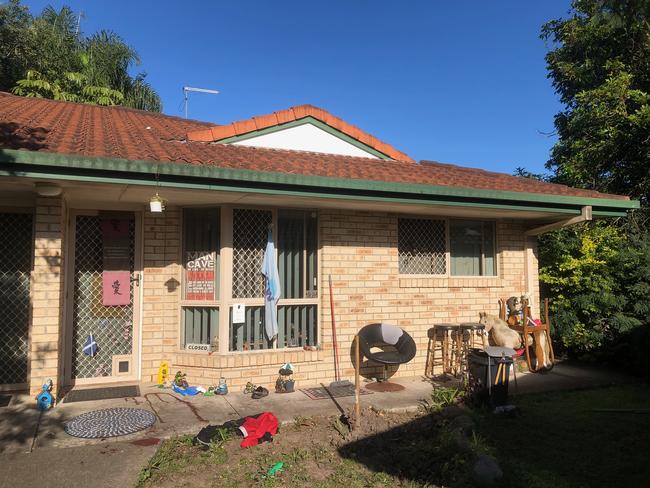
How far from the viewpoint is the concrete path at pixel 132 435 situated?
3.88 m

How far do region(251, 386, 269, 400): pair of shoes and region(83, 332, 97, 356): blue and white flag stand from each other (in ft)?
7.58

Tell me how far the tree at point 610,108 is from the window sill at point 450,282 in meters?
6.26

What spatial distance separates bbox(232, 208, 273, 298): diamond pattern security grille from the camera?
6.80m

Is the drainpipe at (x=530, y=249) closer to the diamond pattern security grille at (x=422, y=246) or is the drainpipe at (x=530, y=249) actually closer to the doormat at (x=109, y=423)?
the diamond pattern security grille at (x=422, y=246)

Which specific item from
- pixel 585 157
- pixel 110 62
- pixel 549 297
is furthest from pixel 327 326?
pixel 110 62

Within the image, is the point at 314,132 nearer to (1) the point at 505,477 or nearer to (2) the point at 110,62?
(1) the point at 505,477

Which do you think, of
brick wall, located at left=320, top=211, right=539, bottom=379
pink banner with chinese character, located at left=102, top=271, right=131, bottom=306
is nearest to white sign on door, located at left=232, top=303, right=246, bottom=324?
brick wall, located at left=320, top=211, right=539, bottom=379

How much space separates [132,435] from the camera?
4.70 metres

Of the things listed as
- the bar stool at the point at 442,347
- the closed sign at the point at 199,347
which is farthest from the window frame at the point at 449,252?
the closed sign at the point at 199,347

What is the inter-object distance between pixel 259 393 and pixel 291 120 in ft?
14.3

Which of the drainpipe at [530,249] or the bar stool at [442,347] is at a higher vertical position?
the drainpipe at [530,249]

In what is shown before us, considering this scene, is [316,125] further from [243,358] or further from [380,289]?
[243,358]

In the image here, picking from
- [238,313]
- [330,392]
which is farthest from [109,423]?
[330,392]

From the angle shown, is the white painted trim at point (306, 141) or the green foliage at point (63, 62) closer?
the white painted trim at point (306, 141)
